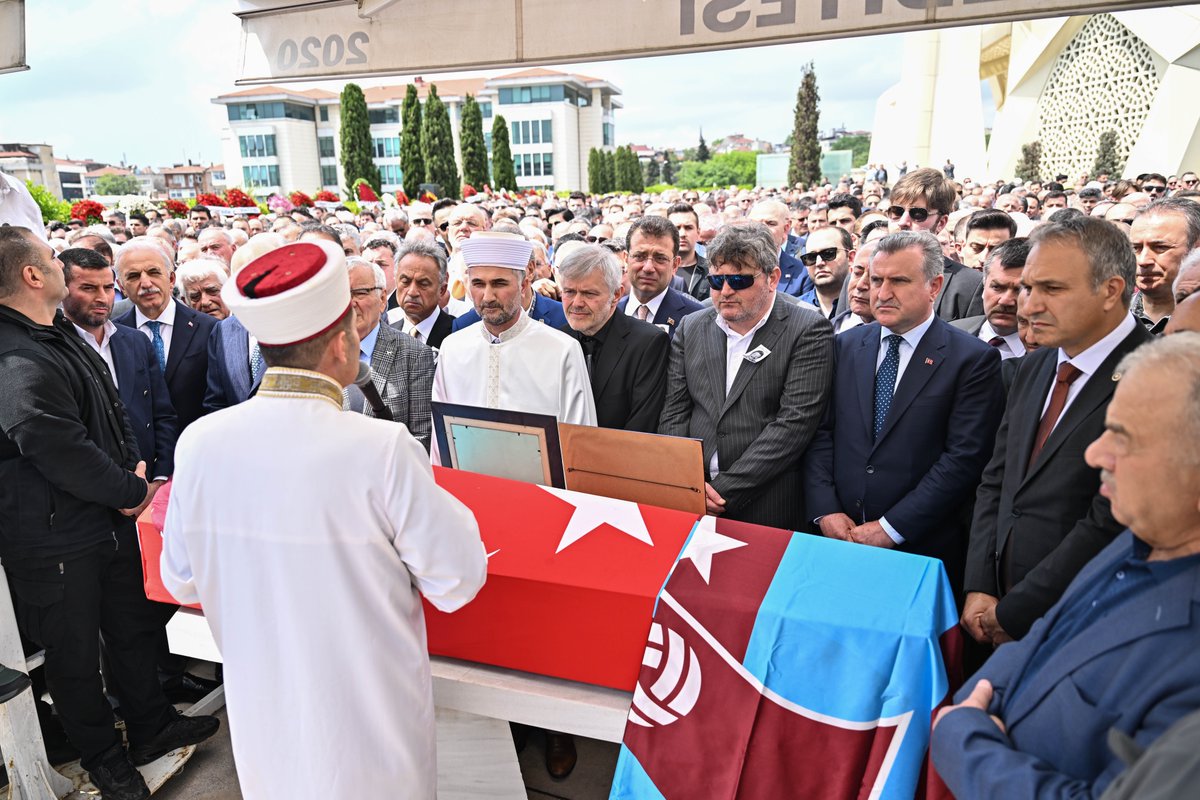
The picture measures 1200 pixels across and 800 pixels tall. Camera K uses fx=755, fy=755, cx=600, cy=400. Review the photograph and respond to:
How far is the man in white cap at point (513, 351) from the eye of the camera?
11.1 ft

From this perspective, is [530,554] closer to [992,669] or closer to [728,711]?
[728,711]

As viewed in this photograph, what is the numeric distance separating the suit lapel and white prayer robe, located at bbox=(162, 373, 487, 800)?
1.83 m

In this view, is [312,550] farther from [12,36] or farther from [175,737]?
[12,36]

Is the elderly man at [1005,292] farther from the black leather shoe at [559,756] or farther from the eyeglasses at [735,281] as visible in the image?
the black leather shoe at [559,756]

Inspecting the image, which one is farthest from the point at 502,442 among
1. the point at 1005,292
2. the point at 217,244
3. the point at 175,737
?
the point at 217,244

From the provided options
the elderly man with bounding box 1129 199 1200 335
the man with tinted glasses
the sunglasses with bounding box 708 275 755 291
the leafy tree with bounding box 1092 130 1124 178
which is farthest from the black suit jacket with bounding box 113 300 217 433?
the leafy tree with bounding box 1092 130 1124 178

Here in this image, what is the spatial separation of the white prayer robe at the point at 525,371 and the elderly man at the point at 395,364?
0.16 metres

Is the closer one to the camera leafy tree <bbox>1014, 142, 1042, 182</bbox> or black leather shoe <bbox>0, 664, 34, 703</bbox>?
black leather shoe <bbox>0, 664, 34, 703</bbox>

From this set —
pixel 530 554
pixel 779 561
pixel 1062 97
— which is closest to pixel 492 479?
pixel 530 554

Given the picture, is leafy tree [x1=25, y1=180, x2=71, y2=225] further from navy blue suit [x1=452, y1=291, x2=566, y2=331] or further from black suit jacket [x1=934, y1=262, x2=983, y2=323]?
black suit jacket [x1=934, y1=262, x2=983, y2=323]

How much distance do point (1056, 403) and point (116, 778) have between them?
371 cm

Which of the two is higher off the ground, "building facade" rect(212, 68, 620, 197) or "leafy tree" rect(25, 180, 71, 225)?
"building facade" rect(212, 68, 620, 197)

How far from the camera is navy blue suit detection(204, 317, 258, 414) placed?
13.5 ft

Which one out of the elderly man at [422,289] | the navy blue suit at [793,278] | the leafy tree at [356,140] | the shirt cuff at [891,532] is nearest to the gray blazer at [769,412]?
the shirt cuff at [891,532]
